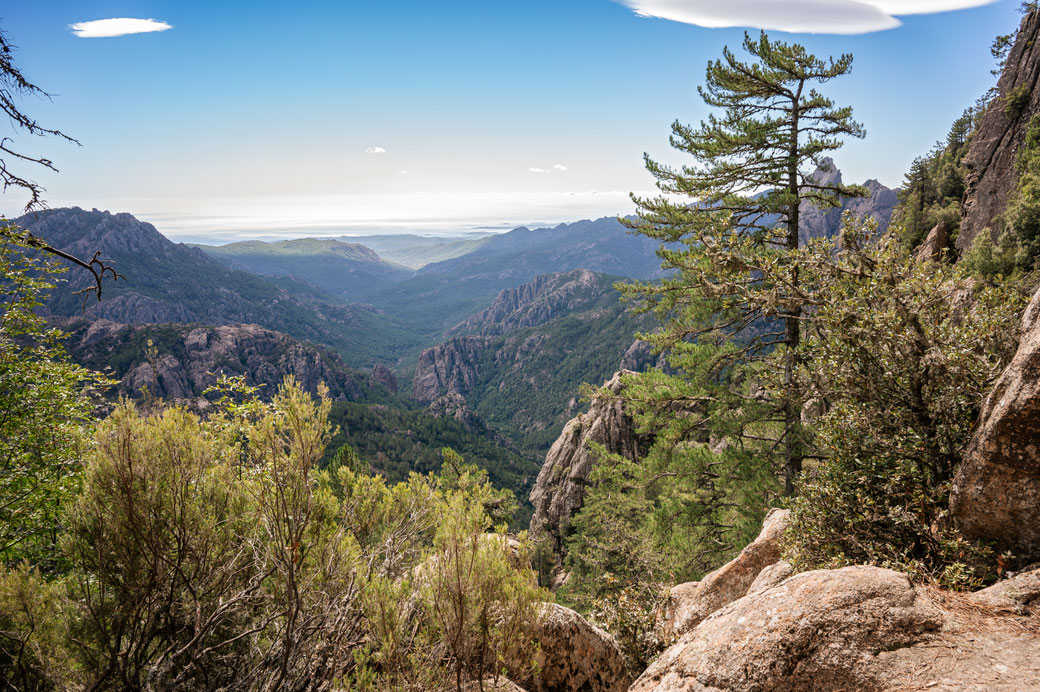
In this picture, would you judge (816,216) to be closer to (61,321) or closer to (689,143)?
(689,143)

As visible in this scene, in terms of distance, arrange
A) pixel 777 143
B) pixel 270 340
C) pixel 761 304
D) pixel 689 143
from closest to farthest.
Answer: pixel 761 304
pixel 777 143
pixel 689 143
pixel 270 340

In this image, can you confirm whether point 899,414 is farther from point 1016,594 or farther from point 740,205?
point 740,205

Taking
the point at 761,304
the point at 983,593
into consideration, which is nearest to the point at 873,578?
the point at 983,593

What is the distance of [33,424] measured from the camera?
9.42 metres

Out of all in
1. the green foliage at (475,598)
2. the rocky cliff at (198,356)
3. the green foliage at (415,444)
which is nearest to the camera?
the green foliage at (475,598)

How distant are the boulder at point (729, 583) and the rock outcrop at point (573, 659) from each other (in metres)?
1.60

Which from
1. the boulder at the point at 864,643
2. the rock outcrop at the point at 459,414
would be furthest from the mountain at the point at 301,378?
the boulder at the point at 864,643

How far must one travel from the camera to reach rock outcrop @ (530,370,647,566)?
136 ft

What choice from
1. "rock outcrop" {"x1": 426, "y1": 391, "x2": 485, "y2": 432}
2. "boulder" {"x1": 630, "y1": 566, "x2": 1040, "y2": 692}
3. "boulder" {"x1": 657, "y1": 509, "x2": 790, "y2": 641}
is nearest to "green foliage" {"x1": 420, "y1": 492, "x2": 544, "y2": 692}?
"boulder" {"x1": 630, "y1": 566, "x2": 1040, "y2": 692}

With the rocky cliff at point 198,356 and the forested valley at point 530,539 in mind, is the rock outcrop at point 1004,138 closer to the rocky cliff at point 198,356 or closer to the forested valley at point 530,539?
the forested valley at point 530,539

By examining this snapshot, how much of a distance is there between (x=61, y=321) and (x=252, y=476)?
655ft

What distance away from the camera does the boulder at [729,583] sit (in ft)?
30.0

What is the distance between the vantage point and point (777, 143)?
1184 cm

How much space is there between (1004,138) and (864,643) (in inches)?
1777
